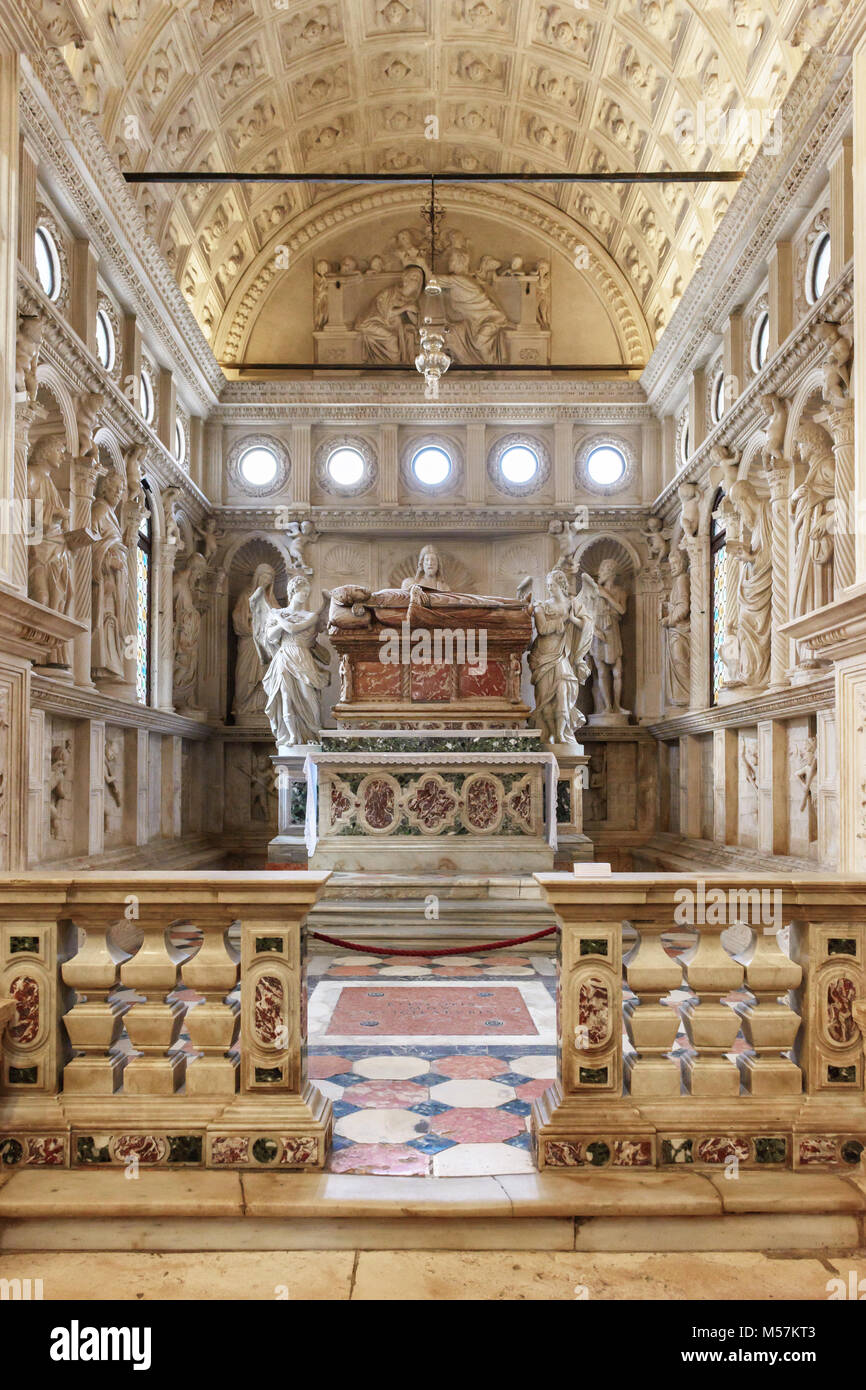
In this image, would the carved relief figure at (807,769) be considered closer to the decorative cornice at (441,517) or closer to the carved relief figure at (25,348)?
the decorative cornice at (441,517)

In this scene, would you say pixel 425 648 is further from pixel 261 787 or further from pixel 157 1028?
pixel 157 1028

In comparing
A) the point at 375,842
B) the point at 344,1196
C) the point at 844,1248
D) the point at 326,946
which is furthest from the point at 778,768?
the point at 344,1196

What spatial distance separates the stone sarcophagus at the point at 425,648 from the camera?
9.85 metres

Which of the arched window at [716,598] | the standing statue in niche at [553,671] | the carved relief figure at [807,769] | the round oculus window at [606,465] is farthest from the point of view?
the round oculus window at [606,465]

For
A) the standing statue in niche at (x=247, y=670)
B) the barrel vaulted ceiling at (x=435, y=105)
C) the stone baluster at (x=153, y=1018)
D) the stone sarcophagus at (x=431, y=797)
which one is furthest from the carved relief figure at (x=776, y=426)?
the stone baluster at (x=153, y=1018)

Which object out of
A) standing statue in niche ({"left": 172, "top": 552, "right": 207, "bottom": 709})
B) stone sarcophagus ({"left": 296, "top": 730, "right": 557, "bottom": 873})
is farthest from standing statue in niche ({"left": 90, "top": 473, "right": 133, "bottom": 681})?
standing statue in niche ({"left": 172, "top": 552, "right": 207, "bottom": 709})

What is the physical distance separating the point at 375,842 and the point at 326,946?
149 cm

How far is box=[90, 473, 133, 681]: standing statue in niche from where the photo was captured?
30.8 ft

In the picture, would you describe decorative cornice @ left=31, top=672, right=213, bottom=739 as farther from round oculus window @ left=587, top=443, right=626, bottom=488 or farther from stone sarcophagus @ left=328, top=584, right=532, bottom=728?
round oculus window @ left=587, top=443, right=626, bottom=488

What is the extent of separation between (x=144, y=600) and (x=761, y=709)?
700cm

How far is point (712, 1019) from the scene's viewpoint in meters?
3.22

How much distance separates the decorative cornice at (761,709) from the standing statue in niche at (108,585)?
6104 millimetres

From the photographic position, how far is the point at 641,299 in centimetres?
1431

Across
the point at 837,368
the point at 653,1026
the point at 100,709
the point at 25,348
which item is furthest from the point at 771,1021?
the point at 100,709
